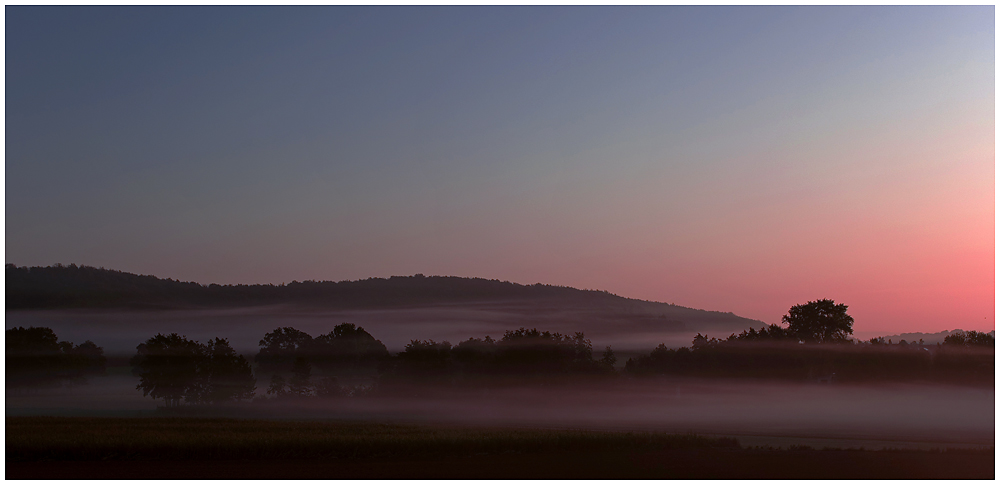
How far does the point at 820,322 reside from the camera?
4031 inches

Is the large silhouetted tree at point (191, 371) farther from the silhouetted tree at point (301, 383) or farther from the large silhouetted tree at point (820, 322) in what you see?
the large silhouetted tree at point (820, 322)

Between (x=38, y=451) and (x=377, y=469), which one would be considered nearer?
(x=377, y=469)

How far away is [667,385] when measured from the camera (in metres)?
102

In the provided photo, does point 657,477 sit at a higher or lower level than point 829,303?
lower

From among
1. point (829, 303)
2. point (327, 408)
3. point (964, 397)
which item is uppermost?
point (829, 303)

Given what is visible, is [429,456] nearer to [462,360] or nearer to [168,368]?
[462,360]

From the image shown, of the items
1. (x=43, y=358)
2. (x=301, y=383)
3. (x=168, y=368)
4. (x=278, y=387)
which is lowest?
(x=278, y=387)

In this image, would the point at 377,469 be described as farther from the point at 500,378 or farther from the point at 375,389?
the point at 375,389

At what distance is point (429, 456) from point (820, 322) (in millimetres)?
76138

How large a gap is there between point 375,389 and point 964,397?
266 feet

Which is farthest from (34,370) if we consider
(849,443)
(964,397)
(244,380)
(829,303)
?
(964,397)

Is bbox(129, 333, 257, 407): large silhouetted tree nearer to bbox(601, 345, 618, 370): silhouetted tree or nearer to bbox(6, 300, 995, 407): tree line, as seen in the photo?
bbox(6, 300, 995, 407): tree line

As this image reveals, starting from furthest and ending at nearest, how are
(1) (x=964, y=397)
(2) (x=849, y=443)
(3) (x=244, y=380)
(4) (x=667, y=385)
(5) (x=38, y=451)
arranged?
(3) (x=244, y=380)
(4) (x=667, y=385)
(1) (x=964, y=397)
(2) (x=849, y=443)
(5) (x=38, y=451)

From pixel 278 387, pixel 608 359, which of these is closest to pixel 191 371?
pixel 278 387
